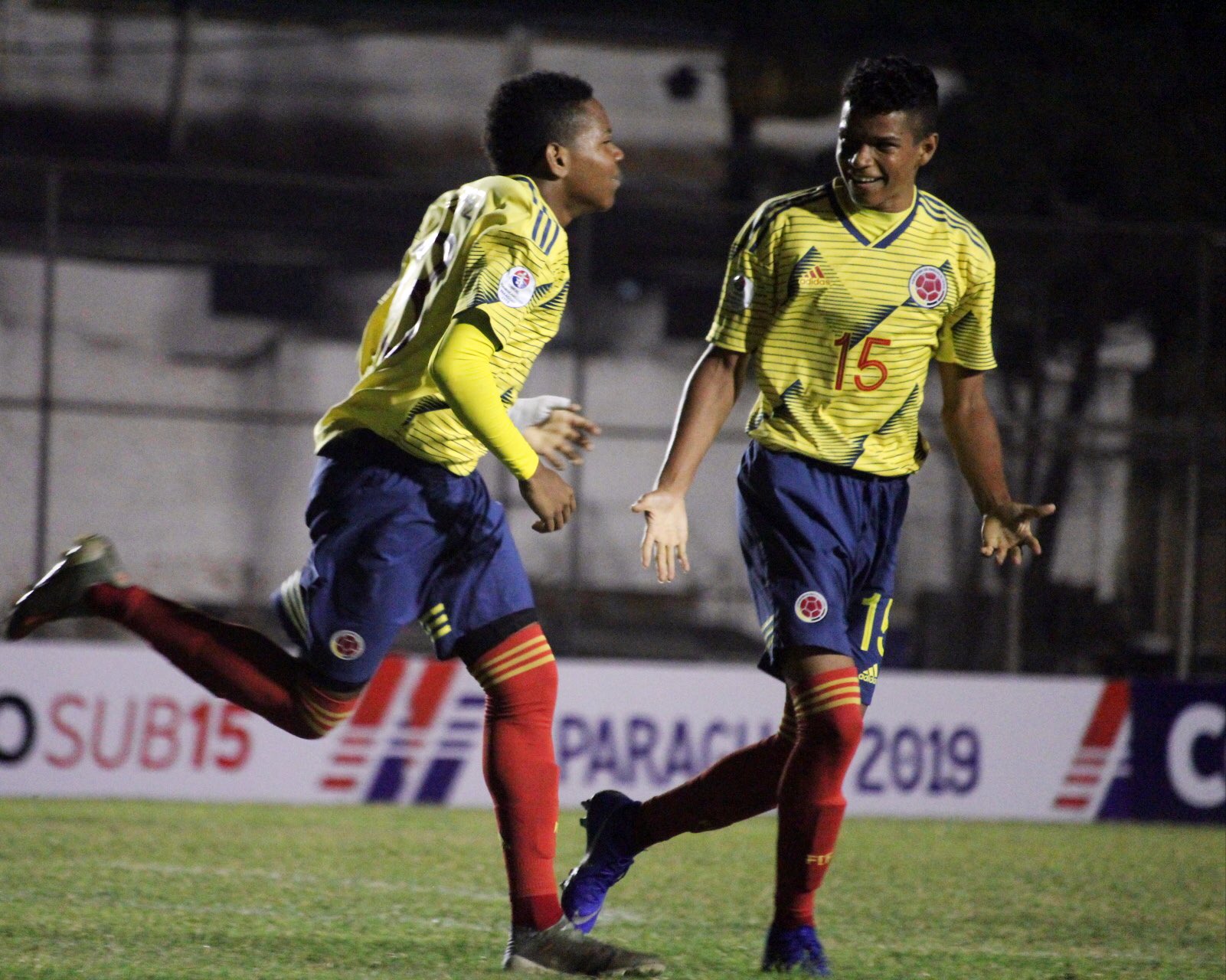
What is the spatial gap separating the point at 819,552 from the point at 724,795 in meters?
0.72

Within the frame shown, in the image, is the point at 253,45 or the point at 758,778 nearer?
the point at 758,778

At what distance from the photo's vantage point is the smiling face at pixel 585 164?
13.2ft

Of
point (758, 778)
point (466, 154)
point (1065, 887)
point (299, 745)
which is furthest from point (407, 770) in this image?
point (466, 154)

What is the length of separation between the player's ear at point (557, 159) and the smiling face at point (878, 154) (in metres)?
0.67

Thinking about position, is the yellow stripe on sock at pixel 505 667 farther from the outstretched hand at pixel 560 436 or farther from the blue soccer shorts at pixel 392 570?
the outstretched hand at pixel 560 436

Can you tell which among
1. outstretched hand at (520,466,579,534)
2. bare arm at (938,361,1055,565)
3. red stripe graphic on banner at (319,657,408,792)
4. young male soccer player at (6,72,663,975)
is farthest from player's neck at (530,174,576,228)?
red stripe graphic on banner at (319,657,408,792)

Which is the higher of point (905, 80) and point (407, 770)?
point (905, 80)

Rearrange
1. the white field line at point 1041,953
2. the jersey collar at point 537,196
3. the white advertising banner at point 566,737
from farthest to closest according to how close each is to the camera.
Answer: the white advertising banner at point 566,737 → the white field line at point 1041,953 → the jersey collar at point 537,196

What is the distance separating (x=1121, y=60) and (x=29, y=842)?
13.6 meters

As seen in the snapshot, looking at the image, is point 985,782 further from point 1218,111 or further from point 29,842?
point 1218,111

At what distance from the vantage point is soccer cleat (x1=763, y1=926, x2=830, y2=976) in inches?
156

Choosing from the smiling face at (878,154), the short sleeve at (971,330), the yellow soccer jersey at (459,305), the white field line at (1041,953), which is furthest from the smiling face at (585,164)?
the white field line at (1041,953)

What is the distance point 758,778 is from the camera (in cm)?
440

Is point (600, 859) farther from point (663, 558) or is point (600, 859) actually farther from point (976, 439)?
point (976, 439)
